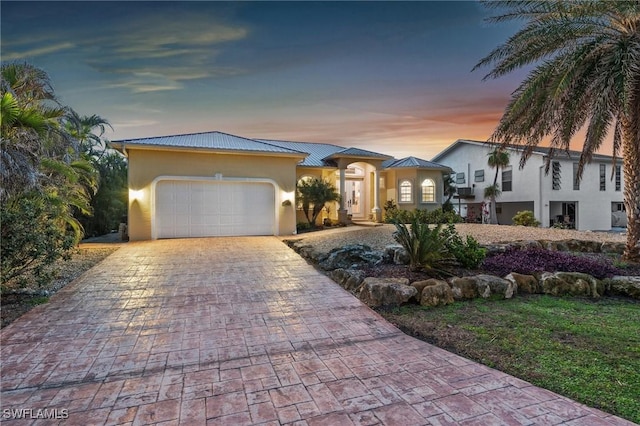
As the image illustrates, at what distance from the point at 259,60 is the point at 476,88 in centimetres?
916

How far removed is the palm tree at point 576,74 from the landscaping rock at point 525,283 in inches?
153

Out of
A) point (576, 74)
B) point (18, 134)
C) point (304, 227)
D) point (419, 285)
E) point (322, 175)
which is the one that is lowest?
point (419, 285)

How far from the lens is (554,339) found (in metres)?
4.03

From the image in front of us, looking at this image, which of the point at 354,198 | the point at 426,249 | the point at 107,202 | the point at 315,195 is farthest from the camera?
the point at 354,198

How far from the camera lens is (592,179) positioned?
23.8 m

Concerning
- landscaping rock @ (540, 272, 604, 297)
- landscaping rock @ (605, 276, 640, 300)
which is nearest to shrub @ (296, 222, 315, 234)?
landscaping rock @ (540, 272, 604, 297)

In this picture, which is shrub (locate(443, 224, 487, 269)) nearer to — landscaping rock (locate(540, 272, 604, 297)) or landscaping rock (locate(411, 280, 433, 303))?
landscaping rock (locate(540, 272, 604, 297))

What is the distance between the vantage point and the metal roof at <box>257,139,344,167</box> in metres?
A: 19.1

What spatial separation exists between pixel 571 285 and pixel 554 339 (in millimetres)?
2797

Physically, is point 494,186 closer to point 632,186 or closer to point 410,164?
point 410,164

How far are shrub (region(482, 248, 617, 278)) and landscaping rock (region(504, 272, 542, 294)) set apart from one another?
0.41 metres

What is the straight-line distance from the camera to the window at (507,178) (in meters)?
24.5

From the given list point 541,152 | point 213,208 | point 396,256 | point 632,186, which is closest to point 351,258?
point 396,256

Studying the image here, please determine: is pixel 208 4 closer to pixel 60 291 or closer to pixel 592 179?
pixel 60 291
